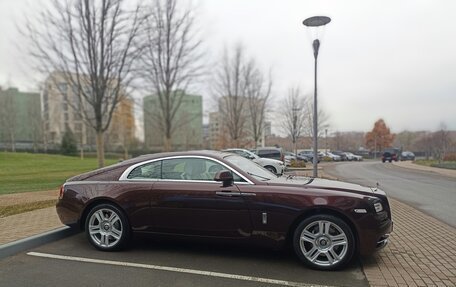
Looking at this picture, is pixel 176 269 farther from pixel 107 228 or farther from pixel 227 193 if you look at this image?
pixel 107 228

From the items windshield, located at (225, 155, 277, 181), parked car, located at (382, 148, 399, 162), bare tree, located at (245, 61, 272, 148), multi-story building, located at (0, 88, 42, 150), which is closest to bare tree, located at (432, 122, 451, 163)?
parked car, located at (382, 148, 399, 162)

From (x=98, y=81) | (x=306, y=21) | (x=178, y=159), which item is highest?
(x=306, y=21)

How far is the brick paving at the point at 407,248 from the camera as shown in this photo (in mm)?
3664

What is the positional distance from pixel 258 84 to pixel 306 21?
61.6 ft

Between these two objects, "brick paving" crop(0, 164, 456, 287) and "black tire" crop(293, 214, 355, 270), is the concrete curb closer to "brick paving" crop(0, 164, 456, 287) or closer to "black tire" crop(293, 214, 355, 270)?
"brick paving" crop(0, 164, 456, 287)

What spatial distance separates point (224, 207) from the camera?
14.0 feet

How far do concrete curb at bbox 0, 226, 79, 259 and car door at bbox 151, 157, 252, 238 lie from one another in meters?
2.00

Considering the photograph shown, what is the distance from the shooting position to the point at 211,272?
3.94m

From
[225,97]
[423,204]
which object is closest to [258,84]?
[225,97]

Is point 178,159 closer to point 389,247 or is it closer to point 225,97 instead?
point 389,247

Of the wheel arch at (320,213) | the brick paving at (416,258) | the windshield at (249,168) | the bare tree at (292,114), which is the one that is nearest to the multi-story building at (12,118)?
the bare tree at (292,114)

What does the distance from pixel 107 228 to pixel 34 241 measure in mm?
1279

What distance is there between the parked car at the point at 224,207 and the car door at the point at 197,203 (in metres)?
0.01

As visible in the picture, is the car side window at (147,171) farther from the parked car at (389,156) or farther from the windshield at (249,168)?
the parked car at (389,156)
